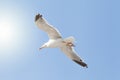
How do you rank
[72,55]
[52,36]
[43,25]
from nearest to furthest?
[43,25], [52,36], [72,55]

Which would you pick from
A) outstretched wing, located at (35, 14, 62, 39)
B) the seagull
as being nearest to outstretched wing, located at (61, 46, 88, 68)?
the seagull

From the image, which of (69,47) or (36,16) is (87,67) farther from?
(36,16)

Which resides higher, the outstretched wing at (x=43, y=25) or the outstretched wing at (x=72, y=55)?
the outstretched wing at (x=43, y=25)

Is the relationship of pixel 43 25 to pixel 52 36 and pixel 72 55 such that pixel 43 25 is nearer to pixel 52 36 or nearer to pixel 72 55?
pixel 52 36

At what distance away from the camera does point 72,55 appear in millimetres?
24484

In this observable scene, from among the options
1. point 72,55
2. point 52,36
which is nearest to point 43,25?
point 52,36

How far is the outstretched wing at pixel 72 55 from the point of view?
79.6 ft

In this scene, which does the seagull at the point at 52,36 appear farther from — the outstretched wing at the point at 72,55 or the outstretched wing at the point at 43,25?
the outstretched wing at the point at 72,55

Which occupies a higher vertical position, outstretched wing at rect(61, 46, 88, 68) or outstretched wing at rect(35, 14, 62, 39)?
outstretched wing at rect(35, 14, 62, 39)

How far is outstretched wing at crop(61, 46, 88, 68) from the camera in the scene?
955 inches

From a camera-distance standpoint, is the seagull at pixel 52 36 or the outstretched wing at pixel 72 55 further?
the outstretched wing at pixel 72 55

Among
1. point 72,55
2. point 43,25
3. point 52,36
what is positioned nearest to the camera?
point 43,25

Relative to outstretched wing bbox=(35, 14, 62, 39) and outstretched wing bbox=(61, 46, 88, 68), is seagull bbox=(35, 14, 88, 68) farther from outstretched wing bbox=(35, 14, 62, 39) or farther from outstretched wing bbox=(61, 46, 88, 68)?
outstretched wing bbox=(61, 46, 88, 68)

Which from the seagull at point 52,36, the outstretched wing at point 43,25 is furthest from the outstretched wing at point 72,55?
the outstretched wing at point 43,25
